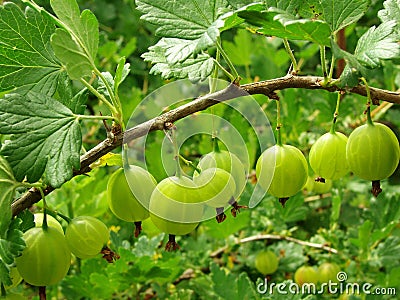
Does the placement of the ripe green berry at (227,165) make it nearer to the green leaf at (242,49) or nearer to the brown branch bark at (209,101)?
the brown branch bark at (209,101)

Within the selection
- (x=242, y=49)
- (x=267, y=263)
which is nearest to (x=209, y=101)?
(x=267, y=263)

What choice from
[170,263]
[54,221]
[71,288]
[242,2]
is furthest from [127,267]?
[242,2]

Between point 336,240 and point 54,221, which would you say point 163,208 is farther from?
point 336,240

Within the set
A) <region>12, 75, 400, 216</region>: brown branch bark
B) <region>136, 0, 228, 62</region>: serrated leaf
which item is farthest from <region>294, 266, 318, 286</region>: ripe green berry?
<region>136, 0, 228, 62</region>: serrated leaf

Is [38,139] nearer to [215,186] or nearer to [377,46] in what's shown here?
[215,186]

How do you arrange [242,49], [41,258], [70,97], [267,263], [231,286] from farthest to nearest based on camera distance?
[242,49] < [267,263] < [231,286] < [70,97] < [41,258]

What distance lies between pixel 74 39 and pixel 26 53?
0.12 meters

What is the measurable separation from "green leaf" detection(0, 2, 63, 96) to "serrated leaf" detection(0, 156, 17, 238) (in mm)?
141

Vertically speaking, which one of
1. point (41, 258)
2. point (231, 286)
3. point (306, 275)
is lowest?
point (306, 275)

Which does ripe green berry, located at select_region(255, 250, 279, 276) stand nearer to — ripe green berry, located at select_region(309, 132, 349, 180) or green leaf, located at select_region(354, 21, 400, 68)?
ripe green berry, located at select_region(309, 132, 349, 180)

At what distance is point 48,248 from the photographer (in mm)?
776

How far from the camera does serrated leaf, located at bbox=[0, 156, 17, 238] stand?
74cm

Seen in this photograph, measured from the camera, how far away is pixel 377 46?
0.73 metres

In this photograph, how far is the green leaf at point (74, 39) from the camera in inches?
27.7
